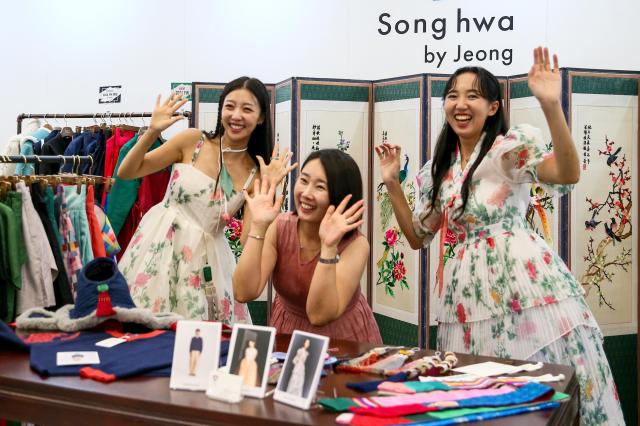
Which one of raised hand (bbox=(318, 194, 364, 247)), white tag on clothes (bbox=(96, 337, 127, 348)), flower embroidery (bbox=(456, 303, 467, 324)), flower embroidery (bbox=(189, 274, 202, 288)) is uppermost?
raised hand (bbox=(318, 194, 364, 247))

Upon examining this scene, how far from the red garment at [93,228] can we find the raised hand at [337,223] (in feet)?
3.94

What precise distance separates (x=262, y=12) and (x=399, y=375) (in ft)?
13.2

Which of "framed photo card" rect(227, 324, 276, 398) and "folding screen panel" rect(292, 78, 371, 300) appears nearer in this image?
"framed photo card" rect(227, 324, 276, 398)

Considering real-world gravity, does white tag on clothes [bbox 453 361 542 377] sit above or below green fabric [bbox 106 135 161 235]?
below

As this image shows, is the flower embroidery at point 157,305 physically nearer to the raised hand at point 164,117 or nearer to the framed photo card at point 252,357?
the raised hand at point 164,117

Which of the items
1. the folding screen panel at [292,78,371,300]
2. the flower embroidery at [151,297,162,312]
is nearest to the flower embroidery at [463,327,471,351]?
the flower embroidery at [151,297,162,312]

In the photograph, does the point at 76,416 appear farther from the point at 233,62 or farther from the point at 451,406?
the point at 233,62

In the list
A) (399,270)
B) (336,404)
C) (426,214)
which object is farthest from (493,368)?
(399,270)

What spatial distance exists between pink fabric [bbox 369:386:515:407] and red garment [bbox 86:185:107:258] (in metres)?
1.84

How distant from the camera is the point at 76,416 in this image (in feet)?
5.52

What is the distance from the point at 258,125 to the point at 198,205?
38 centimetres

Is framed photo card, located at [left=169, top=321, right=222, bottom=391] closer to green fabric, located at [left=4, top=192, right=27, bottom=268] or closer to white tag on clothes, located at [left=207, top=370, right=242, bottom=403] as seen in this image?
white tag on clothes, located at [left=207, top=370, right=242, bottom=403]

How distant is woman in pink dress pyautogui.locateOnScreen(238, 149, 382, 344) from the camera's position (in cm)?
243

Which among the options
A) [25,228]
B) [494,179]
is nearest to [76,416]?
[25,228]
